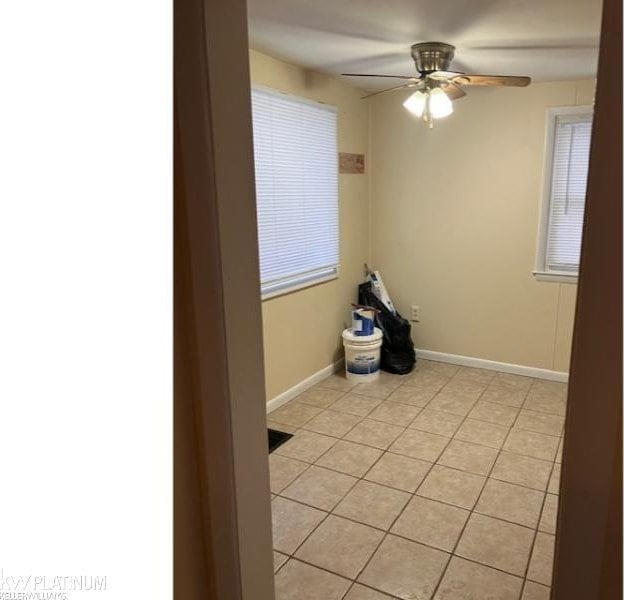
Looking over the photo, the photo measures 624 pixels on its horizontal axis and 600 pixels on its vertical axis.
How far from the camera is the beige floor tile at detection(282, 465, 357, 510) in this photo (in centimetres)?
237

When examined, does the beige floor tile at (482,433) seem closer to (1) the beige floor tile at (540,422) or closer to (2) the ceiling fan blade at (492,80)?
(1) the beige floor tile at (540,422)

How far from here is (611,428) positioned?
71 centimetres

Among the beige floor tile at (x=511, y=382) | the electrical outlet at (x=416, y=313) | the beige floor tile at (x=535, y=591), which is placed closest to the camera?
the beige floor tile at (x=535, y=591)

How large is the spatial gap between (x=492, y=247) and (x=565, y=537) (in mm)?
3284

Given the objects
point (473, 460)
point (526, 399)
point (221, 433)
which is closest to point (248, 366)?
point (221, 433)

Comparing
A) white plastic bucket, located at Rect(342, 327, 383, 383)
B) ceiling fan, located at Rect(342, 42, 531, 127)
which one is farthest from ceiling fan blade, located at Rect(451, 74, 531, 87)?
white plastic bucket, located at Rect(342, 327, 383, 383)

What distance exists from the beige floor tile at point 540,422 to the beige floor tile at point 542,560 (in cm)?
105

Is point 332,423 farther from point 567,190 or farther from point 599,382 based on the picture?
point 599,382

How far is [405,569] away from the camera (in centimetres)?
192

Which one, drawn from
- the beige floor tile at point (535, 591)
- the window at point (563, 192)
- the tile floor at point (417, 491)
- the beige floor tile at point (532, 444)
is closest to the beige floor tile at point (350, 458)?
the tile floor at point (417, 491)

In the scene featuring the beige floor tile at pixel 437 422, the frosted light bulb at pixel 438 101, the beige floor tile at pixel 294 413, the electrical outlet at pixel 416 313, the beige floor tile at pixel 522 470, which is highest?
the frosted light bulb at pixel 438 101

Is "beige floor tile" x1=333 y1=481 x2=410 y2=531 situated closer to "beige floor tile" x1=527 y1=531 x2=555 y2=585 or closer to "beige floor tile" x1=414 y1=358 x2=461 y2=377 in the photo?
"beige floor tile" x1=527 y1=531 x2=555 y2=585

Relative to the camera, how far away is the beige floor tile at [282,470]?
2.51 meters

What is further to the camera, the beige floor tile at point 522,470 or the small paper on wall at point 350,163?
the small paper on wall at point 350,163
